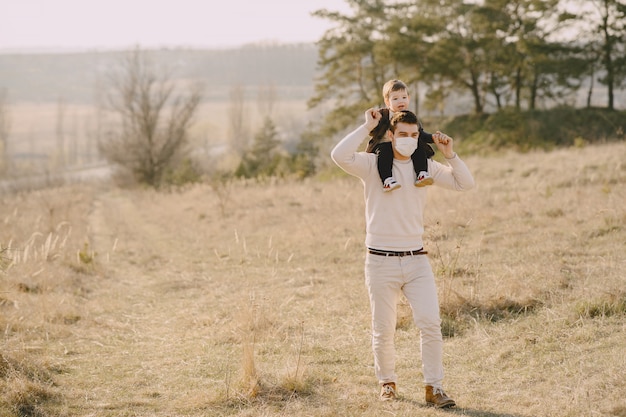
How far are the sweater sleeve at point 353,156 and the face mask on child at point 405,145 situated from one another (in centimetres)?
21

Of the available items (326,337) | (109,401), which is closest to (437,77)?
(326,337)

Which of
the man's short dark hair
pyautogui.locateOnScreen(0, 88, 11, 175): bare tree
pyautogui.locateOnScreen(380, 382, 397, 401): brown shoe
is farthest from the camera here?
pyautogui.locateOnScreen(0, 88, 11, 175): bare tree

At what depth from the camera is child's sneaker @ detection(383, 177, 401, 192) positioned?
4.21 metres

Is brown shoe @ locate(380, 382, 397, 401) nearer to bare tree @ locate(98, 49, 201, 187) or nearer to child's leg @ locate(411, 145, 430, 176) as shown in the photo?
child's leg @ locate(411, 145, 430, 176)

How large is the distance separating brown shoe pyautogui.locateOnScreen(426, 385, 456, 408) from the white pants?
4 cm

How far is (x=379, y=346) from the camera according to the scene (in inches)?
177

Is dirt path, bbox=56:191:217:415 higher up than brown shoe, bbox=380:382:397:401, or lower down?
lower down

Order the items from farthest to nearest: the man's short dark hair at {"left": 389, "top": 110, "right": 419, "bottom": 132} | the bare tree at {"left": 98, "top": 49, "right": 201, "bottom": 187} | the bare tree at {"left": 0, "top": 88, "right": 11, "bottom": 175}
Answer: the bare tree at {"left": 0, "top": 88, "right": 11, "bottom": 175} → the bare tree at {"left": 98, "top": 49, "right": 201, "bottom": 187} → the man's short dark hair at {"left": 389, "top": 110, "right": 419, "bottom": 132}

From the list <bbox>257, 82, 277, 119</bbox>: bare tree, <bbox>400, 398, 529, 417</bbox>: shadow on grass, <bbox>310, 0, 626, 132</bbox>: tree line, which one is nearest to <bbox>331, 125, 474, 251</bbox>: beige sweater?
<bbox>400, 398, 529, 417</bbox>: shadow on grass

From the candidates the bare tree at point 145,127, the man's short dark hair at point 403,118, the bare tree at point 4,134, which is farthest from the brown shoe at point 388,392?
the bare tree at point 4,134

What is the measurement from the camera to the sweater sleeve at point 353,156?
429 cm

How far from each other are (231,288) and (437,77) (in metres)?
25.6

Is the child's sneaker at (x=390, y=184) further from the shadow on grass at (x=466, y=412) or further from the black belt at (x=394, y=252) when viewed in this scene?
the shadow on grass at (x=466, y=412)

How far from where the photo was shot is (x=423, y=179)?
4285 mm
